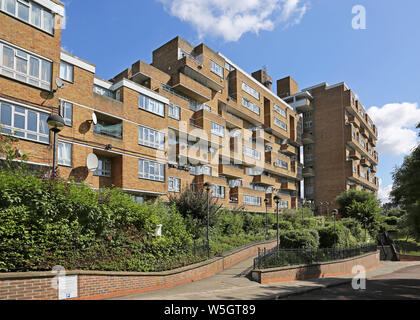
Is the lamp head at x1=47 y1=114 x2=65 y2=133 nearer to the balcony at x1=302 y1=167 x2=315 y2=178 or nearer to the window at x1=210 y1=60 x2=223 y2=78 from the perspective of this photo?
the window at x1=210 y1=60 x2=223 y2=78

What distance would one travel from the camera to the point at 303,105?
61.0 meters

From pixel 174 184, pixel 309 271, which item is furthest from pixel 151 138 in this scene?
pixel 309 271

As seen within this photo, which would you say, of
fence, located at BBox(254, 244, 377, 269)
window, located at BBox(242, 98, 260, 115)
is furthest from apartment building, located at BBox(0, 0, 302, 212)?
fence, located at BBox(254, 244, 377, 269)

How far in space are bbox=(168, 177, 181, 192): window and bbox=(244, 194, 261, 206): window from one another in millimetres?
11704

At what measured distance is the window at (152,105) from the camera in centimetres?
2520

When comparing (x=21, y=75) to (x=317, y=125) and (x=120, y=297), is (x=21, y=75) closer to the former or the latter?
(x=120, y=297)

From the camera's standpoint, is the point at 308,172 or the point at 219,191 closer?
the point at 219,191

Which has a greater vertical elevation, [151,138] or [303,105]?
[303,105]

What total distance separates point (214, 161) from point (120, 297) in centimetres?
2659

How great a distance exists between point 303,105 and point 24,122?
52.5 metres

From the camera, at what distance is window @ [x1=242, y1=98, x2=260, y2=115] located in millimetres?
45306

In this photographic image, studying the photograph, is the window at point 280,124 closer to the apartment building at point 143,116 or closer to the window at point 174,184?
the apartment building at point 143,116

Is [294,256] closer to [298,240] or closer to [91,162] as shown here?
[298,240]
